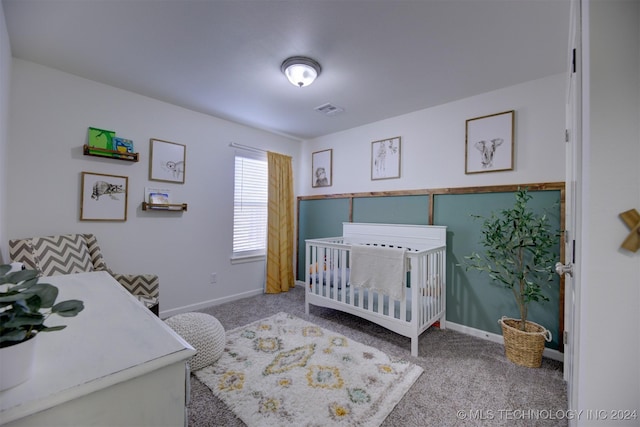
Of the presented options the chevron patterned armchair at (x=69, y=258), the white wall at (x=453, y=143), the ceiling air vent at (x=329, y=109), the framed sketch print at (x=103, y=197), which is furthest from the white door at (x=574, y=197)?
the framed sketch print at (x=103, y=197)

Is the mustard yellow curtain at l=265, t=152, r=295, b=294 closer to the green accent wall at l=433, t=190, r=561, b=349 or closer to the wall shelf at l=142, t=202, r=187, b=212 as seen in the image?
the wall shelf at l=142, t=202, r=187, b=212

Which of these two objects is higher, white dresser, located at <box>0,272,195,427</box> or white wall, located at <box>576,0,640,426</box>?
white wall, located at <box>576,0,640,426</box>

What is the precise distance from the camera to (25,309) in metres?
0.54

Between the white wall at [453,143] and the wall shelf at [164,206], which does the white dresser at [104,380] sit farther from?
the white wall at [453,143]

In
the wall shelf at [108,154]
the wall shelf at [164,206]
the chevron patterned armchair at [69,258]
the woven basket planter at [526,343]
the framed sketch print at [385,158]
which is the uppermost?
the framed sketch print at [385,158]

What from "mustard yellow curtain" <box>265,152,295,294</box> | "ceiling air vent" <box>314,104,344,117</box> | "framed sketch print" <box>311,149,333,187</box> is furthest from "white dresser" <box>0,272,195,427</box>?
"framed sketch print" <box>311,149,333,187</box>

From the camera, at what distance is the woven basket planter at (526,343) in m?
1.95

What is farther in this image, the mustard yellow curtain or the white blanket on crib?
the mustard yellow curtain

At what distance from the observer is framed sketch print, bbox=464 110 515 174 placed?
240 cm

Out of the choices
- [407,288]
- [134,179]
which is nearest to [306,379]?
[407,288]

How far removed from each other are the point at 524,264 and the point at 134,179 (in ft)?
12.1

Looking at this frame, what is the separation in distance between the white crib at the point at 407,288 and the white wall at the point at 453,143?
21.8 inches

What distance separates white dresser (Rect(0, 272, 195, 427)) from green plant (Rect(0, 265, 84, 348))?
0.11m

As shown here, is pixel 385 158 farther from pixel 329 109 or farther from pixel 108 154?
pixel 108 154
